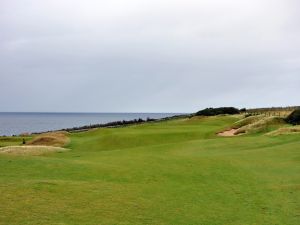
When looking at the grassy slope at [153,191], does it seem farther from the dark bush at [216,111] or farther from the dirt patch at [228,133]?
the dark bush at [216,111]

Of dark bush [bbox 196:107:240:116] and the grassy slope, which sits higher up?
dark bush [bbox 196:107:240:116]

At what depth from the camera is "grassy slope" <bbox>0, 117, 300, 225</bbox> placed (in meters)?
14.3

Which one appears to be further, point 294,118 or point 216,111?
point 216,111

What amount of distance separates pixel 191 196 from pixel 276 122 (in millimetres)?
37828

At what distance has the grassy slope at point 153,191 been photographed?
14.3 meters

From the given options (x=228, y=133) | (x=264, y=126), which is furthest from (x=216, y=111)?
(x=264, y=126)

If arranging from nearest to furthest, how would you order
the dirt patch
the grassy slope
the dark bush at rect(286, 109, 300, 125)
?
the grassy slope → the dirt patch → the dark bush at rect(286, 109, 300, 125)

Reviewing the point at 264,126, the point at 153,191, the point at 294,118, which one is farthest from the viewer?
the point at 294,118

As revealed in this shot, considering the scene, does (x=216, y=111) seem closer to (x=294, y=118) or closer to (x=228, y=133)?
(x=228, y=133)

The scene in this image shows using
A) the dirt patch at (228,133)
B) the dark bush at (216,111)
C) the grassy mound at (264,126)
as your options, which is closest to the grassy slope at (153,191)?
the grassy mound at (264,126)

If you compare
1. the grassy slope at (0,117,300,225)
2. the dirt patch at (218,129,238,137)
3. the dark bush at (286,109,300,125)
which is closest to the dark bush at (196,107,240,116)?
the dirt patch at (218,129,238,137)

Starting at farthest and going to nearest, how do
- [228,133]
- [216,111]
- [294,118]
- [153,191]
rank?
[216,111]
[228,133]
[294,118]
[153,191]

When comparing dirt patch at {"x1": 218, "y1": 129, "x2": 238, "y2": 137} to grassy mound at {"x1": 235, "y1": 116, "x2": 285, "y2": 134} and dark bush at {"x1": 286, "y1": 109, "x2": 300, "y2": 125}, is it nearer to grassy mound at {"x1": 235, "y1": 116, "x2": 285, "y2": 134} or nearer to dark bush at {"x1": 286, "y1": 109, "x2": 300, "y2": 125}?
grassy mound at {"x1": 235, "y1": 116, "x2": 285, "y2": 134}

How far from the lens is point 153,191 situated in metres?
18.4
